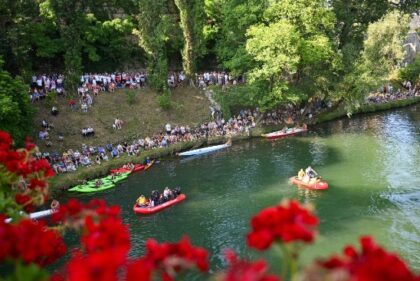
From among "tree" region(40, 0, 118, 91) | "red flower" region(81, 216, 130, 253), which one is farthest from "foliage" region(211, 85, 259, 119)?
"red flower" region(81, 216, 130, 253)

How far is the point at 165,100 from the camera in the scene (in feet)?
155

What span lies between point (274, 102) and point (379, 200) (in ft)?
67.3

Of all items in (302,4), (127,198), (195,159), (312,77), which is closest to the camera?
(127,198)

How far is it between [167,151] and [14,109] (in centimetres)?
1517

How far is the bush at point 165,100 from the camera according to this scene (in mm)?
47156

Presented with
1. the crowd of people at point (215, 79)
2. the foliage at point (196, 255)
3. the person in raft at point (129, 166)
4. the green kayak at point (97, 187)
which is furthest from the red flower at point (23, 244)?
the crowd of people at point (215, 79)

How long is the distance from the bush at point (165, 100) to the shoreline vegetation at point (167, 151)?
5651 millimetres

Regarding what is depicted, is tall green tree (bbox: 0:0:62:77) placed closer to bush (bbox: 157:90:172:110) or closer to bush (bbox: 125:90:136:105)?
bush (bbox: 125:90:136:105)

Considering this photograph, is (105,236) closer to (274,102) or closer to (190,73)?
(274,102)

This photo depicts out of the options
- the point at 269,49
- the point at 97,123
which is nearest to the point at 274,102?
the point at 269,49

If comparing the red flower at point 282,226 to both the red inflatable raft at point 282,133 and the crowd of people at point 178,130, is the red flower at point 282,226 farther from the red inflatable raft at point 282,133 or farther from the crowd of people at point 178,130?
the red inflatable raft at point 282,133

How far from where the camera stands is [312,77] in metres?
51.1

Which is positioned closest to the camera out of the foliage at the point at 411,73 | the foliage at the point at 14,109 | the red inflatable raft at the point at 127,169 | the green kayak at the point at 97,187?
the foliage at the point at 14,109

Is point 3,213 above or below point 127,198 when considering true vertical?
above
